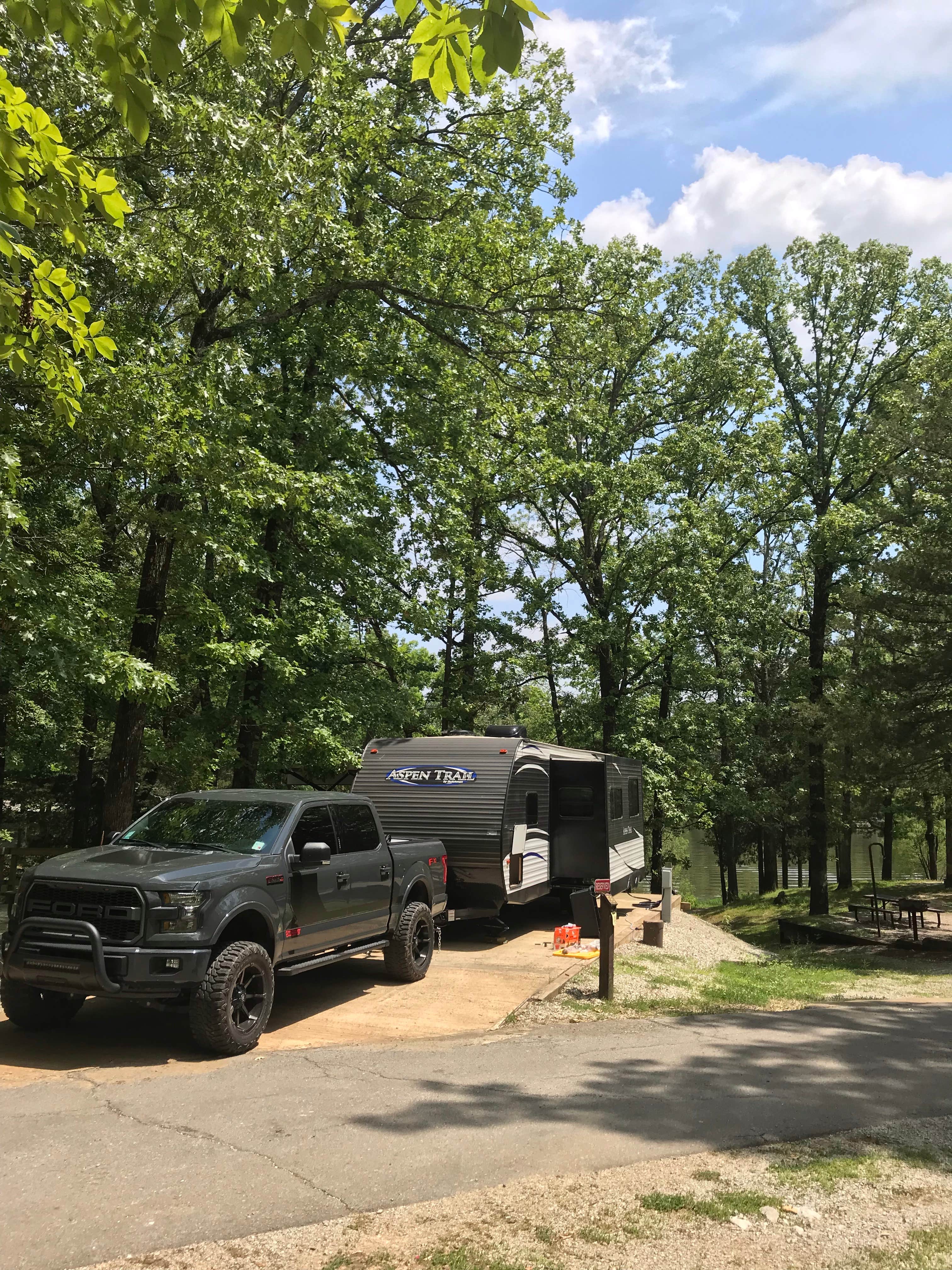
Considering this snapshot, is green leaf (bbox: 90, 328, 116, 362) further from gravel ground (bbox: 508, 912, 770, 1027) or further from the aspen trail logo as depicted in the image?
the aspen trail logo

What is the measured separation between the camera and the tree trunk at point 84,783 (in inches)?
755

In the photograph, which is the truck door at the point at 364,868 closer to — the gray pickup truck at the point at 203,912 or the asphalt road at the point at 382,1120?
the gray pickup truck at the point at 203,912

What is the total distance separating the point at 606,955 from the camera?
9.27 m

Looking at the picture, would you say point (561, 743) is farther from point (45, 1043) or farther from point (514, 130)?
point (45, 1043)

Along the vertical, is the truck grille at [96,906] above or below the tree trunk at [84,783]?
below

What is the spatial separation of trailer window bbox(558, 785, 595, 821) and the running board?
576 cm

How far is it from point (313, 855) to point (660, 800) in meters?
18.0

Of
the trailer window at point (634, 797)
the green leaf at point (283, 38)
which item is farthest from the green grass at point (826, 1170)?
the trailer window at point (634, 797)

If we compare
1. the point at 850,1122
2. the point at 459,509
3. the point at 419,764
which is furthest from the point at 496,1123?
the point at 459,509

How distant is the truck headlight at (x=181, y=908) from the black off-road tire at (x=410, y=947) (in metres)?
3.19

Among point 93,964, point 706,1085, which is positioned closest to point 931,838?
point 706,1085

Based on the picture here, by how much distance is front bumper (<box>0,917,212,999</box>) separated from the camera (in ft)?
20.3

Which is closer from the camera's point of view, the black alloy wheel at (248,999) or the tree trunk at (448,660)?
the black alloy wheel at (248,999)

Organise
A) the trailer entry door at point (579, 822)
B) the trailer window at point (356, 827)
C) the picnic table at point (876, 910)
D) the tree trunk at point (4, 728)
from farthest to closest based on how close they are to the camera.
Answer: the picnic table at point (876, 910)
the tree trunk at point (4, 728)
the trailer entry door at point (579, 822)
the trailer window at point (356, 827)
